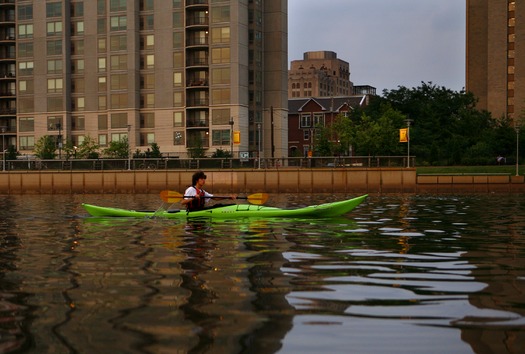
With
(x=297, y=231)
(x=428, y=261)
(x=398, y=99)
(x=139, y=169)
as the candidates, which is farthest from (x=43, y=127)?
(x=428, y=261)

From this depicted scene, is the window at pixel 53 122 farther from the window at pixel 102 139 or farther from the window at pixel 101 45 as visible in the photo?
the window at pixel 101 45

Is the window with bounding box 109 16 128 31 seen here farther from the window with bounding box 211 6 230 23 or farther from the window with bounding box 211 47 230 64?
the window with bounding box 211 47 230 64

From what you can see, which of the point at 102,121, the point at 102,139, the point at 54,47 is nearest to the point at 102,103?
the point at 102,121

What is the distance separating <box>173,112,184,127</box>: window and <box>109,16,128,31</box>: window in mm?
11545

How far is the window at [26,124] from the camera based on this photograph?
81.0 m

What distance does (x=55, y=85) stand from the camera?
80500 mm

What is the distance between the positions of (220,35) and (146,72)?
987cm

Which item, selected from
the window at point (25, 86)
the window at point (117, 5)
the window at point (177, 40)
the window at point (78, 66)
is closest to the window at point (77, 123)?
the window at point (78, 66)

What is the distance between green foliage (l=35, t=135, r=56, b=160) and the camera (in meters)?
72.1

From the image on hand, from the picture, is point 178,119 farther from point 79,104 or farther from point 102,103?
point 79,104

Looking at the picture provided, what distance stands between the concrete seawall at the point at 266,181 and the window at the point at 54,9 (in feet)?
118

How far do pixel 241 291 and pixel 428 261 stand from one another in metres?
4.05

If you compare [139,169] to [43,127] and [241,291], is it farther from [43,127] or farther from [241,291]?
[241,291]

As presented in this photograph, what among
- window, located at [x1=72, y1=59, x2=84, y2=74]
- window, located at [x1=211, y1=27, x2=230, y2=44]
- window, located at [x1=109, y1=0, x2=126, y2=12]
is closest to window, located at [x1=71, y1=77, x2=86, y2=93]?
window, located at [x1=72, y1=59, x2=84, y2=74]
